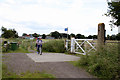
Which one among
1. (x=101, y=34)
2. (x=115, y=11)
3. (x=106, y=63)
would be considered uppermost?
(x=115, y=11)

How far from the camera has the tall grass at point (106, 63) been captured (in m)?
4.66

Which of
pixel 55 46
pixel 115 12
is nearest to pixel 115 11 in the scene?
pixel 115 12

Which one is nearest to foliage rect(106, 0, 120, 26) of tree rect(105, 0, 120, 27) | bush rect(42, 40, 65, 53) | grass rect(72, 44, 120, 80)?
tree rect(105, 0, 120, 27)

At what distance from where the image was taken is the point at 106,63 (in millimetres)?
4938

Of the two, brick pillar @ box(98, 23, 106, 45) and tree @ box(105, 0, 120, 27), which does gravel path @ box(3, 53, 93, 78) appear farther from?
tree @ box(105, 0, 120, 27)

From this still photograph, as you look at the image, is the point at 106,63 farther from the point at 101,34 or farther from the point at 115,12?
the point at 115,12

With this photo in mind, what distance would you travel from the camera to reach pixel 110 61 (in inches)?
Result: 196

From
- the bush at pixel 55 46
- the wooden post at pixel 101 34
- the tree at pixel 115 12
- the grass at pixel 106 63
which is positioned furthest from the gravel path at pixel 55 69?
the tree at pixel 115 12

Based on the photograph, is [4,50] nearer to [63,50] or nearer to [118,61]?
[63,50]

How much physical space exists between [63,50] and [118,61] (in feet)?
31.7

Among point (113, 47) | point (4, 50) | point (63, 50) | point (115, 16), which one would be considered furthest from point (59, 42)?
point (115, 16)

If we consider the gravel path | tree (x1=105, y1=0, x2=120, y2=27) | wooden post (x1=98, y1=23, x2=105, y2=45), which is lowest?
the gravel path

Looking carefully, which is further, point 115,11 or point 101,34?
point 115,11

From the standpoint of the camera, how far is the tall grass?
4660 mm
